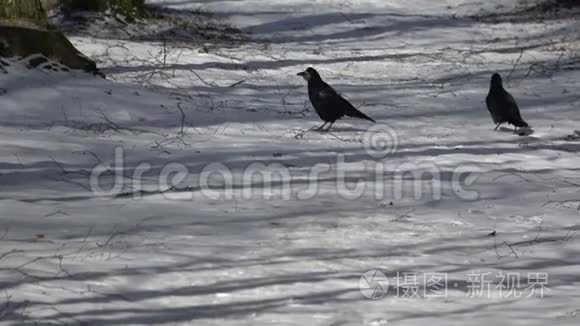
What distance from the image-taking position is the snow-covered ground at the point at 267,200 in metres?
5.16

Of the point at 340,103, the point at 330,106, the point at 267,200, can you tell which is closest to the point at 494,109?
the point at 340,103

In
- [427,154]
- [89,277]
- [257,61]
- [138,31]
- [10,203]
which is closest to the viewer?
[89,277]

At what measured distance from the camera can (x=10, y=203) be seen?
6.46 metres

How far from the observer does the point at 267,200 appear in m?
7.21

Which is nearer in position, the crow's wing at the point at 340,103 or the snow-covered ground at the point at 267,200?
the snow-covered ground at the point at 267,200

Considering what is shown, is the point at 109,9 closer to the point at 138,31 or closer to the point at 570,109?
the point at 138,31

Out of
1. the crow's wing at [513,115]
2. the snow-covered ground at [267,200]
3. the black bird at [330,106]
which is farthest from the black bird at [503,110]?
the black bird at [330,106]

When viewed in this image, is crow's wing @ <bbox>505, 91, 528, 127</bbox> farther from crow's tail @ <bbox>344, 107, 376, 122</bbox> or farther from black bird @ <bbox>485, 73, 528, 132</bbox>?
crow's tail @ <bbox>344, 107, 376, 122</bbox>

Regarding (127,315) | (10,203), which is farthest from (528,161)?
(127,315)

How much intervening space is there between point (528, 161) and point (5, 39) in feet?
17.2

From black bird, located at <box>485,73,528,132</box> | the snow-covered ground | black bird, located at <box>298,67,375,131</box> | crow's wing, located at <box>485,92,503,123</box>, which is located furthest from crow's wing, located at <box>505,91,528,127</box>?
black bird, located at <box>298,67,375,131</box>

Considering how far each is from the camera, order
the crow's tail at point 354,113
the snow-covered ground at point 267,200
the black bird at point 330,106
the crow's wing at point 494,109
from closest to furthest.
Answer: the snow-covered ground at point 267,200 → the black bird at point 330,106 → the crow's tail at point 354,113 → the crow's wing at point 494,109

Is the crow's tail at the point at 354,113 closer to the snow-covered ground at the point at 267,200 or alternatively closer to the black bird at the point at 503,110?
the snow-covered ground at the point at 267,200

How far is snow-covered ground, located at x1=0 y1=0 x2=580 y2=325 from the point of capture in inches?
203
